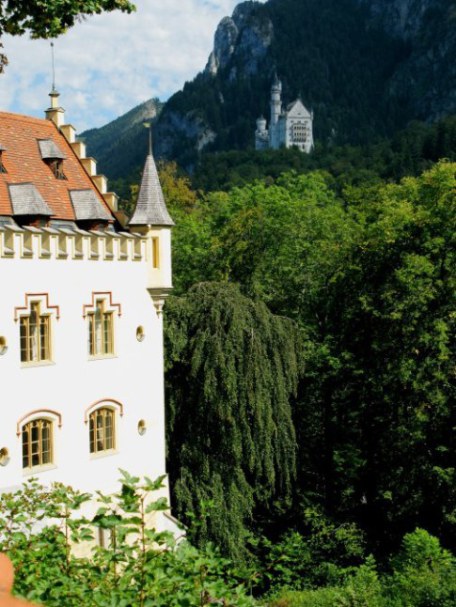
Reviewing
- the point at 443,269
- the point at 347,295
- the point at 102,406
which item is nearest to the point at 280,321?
the point at 347,295

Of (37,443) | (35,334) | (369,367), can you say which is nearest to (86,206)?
(35,334)

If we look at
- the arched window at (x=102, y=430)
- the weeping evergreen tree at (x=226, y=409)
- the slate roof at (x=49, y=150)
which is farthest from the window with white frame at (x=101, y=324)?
the slate roof at (x=49, y=150)

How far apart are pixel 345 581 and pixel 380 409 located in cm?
623

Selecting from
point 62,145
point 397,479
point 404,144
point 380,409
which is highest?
point 404,144

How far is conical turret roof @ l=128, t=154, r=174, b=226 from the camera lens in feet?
76.8

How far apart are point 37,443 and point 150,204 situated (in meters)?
7.66

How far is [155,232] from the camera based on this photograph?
23484mm

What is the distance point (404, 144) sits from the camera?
10975 centimetres

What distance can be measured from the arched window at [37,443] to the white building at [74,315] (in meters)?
0.02

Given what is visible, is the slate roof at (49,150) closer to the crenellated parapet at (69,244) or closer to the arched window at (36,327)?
the crenellated parapet at (69,244)

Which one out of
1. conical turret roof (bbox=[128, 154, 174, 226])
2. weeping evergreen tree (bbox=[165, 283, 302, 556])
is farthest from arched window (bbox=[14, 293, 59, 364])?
weeping evergreen tree (bbox=[165, 283, 302, 556])

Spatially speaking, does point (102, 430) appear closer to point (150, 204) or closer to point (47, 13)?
point (150, 204)

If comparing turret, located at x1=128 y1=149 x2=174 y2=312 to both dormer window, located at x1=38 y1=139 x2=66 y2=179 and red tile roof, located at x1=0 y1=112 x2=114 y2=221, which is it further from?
dormer window, located at x1=38 y1=139 x2=66 y2=179

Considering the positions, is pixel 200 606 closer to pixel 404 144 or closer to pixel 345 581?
pixel 345 581
